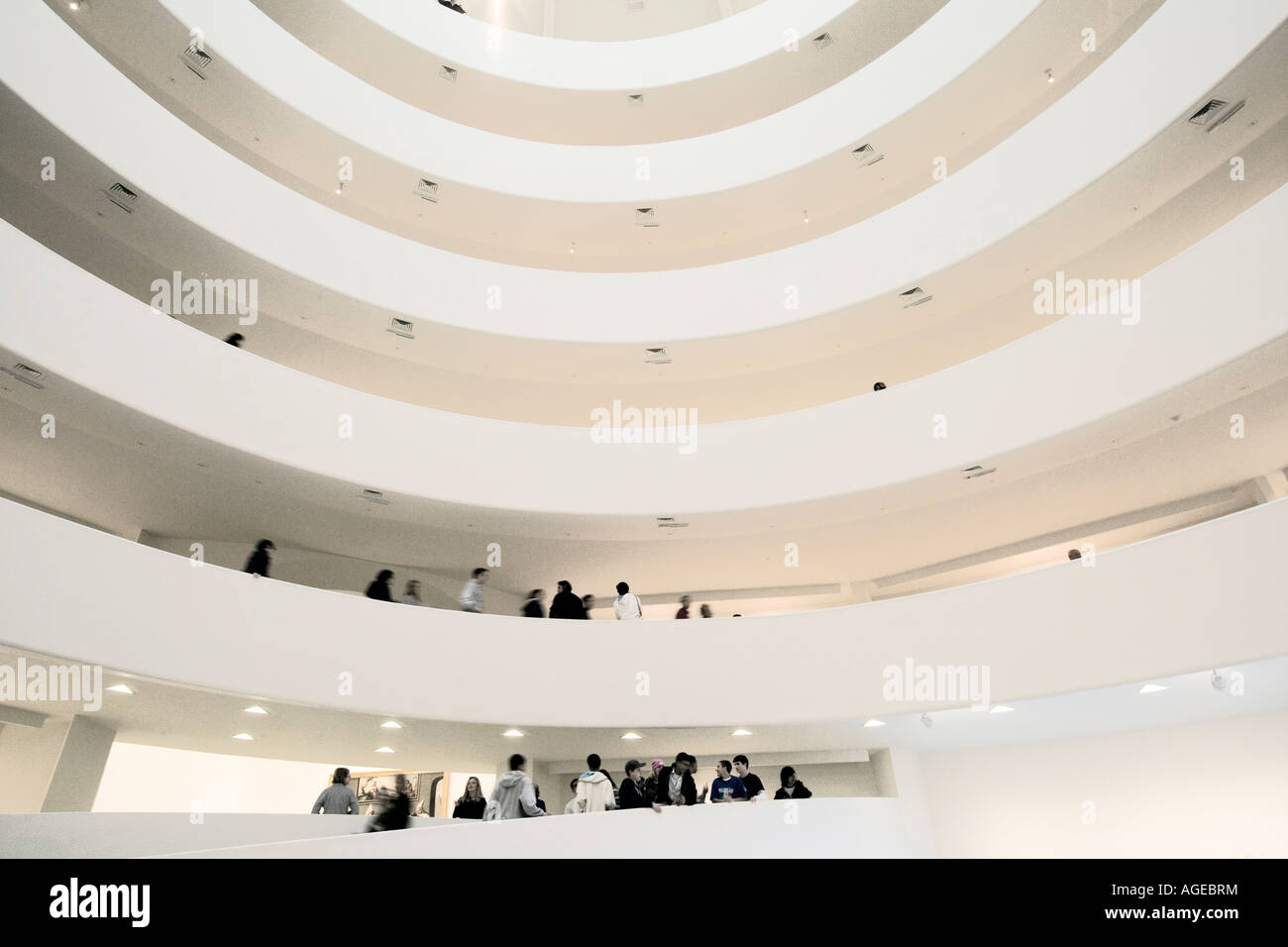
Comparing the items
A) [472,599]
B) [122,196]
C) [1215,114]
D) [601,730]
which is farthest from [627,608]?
[1215,114]

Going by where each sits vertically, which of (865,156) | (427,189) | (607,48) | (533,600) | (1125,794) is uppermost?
(607,48)

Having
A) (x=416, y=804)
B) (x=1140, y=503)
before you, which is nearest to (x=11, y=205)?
(x=416, y=804)

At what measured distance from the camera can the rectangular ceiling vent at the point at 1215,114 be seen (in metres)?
9.95

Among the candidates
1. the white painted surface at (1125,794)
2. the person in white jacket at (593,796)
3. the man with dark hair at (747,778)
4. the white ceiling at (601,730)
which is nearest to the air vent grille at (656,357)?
the white ceiling at (601,730)

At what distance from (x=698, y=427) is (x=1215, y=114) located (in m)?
7.88

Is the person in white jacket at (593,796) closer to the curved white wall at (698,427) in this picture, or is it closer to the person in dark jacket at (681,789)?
the person in dark jacket at (681,789)

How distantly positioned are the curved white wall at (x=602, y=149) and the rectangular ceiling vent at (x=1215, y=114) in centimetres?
399

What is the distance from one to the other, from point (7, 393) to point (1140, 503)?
1525 centimetres

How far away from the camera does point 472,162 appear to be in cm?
1494

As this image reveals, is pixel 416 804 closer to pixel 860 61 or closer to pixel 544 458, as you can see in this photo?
pixel 544 458

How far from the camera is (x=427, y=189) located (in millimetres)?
14836

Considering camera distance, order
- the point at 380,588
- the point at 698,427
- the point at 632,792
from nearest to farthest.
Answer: the point at 632,792 → the point at 380,588 → the point at 698,427

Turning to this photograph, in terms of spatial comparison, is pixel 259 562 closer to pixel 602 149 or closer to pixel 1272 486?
pixel 602 149

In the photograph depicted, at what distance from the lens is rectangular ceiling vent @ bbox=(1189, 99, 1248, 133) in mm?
9945
